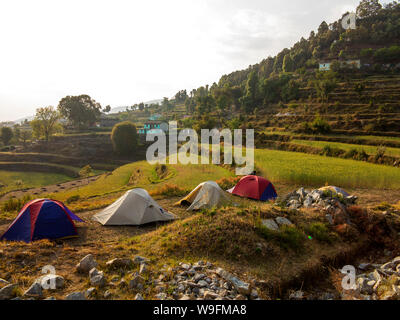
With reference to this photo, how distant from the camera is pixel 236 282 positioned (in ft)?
17.5

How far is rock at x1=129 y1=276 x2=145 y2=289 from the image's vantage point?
4918 millimetres

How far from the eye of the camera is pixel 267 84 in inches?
2564

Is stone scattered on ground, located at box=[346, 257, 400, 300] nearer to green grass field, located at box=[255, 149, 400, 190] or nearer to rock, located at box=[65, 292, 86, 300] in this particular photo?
rock, located at box=[65, 292, 86, 300]

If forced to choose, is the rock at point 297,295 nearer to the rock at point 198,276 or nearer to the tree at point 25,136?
the rock at point 198,276

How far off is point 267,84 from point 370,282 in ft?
215

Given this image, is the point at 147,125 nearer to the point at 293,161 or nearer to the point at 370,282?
the point at 293,161

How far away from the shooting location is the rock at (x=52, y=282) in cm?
478

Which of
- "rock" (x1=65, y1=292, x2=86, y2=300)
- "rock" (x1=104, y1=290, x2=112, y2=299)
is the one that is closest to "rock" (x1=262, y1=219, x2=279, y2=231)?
"rock" (x1=104, y1=290, x2=112, y2=299)

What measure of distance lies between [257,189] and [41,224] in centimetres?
1089

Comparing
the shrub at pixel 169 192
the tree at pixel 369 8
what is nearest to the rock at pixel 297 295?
the shrub at pixel 169 192

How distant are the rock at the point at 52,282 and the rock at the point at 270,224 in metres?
5.81

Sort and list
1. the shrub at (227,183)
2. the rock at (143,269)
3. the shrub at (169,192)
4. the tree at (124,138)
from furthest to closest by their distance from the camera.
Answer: the tree at (124,138)
the shrub at (227,183)
the shrub at (169,192)
the rock at (143,269)
